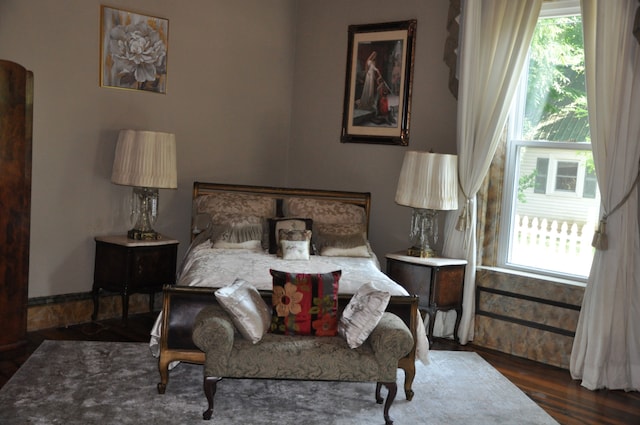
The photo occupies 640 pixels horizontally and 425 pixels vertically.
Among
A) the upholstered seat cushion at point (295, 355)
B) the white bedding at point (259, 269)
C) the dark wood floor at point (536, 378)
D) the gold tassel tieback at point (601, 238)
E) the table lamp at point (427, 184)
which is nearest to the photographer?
the upholstered seat cushion at point (295, 355)

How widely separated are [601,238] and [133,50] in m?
4.01

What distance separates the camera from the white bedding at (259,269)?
435 cm

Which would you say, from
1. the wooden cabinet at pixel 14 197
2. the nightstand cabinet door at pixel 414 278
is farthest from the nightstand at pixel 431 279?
the wooden cabinet at pixel 14 197

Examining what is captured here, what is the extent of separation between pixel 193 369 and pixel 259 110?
305cm

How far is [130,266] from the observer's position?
536 centimetres

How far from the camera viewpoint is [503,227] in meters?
5.62

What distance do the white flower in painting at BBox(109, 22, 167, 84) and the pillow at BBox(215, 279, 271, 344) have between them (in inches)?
105

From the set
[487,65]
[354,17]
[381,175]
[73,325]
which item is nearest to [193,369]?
[73,325]

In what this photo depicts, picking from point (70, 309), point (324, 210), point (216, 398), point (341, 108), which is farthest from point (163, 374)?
A: point (341, 108)

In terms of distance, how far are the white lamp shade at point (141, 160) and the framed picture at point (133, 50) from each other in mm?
536

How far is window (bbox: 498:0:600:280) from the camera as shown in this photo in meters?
5.15

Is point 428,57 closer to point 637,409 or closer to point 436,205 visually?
point 436,205

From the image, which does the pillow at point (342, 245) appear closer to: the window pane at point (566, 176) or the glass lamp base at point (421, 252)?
the glass lamp base at point (421, 252)

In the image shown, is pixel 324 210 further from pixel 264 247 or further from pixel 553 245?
pixel 553 245
